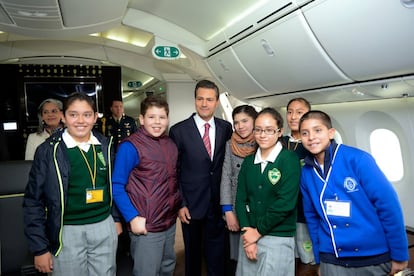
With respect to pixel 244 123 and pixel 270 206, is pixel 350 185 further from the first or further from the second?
pixel 244 123

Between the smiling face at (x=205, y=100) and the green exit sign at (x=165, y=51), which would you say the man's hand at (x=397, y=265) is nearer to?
the smiling face at (x=205, y=100)

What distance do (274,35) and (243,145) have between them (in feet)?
4.36

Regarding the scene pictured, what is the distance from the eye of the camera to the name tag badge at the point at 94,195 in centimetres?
225

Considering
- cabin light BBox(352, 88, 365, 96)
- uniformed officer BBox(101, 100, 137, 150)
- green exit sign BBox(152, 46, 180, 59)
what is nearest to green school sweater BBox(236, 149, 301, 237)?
cabin light BBox(352, 88, 365, 96)

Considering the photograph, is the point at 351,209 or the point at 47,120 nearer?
the point at 351,209

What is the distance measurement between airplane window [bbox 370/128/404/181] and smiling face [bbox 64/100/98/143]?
10.9ft

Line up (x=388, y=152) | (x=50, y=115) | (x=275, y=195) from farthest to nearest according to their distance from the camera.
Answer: (x=50, y=115) < (x=388, y=152) < (x=275, y=195)

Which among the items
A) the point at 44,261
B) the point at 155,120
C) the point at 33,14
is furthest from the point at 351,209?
the point at 33,14

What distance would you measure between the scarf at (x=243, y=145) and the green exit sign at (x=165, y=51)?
3.13 meters

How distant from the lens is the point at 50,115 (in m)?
4.16

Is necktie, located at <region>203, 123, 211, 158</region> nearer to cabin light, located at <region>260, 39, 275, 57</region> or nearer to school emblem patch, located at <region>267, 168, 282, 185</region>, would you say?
school emblem patch, located at <region>267, 168, 282, 185</region>

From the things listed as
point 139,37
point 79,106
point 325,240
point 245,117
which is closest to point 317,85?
point 245,117

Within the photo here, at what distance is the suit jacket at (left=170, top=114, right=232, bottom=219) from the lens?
9.21 ft

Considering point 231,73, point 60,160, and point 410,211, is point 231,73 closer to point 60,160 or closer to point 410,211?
point 410,211
